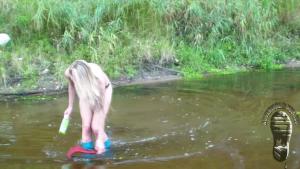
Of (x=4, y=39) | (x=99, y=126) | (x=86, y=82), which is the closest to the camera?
(x=86, y=82)

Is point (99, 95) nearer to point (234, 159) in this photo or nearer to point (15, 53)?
point (234, 159)

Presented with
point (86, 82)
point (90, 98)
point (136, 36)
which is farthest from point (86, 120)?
Answer: point (136, 36)

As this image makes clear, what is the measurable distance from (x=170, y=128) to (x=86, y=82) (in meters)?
1.65

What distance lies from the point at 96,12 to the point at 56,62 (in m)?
1.59

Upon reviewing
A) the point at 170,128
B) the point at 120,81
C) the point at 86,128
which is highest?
the point at 86,128

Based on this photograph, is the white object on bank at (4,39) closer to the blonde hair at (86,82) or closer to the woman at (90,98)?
the woman at (90,98)

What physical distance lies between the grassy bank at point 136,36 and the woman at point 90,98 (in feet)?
12.4

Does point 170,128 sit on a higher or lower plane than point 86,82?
lower

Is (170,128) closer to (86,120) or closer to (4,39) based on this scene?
(86,120)

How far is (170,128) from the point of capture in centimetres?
715

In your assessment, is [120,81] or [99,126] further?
[120,81]

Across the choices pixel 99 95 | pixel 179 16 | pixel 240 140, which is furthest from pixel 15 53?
pixel 240 140

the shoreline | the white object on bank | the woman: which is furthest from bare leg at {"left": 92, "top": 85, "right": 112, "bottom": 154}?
the white object on bank

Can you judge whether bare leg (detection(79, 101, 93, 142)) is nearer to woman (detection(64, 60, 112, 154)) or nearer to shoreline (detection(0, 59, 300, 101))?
woman (detection(64, 60, 112, 154))
